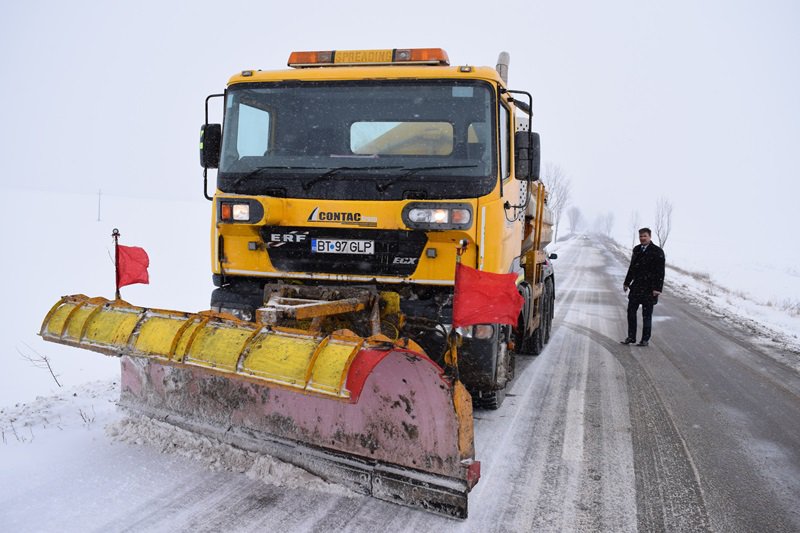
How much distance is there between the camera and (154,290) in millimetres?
12922

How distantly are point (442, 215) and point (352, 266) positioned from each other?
740 mm

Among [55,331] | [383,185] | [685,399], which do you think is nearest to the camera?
[55,331]

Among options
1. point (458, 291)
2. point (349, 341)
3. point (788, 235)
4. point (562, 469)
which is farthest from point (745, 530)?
point (788, 235)

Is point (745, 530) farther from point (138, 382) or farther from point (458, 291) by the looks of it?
point (138, 382)

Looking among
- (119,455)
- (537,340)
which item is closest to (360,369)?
(119,455)

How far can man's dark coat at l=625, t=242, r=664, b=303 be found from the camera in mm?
7661

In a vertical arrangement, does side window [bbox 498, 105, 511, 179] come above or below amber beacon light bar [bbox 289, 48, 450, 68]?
below

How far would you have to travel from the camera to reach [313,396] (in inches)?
103

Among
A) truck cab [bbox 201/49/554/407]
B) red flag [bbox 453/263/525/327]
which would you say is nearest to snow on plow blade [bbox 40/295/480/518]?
red flag [bbox 453/263/525/327]

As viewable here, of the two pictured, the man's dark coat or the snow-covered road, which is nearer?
the snow-covered road

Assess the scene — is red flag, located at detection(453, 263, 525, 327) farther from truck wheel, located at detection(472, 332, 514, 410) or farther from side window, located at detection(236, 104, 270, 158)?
side window, located at detection(236, 104, 270, 158)

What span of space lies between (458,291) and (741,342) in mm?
7270

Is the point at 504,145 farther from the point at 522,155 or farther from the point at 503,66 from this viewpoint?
the point at 503,66

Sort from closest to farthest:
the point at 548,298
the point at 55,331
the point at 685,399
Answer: the point at 55,331 → the point at 685,399 → the point at 548,298
